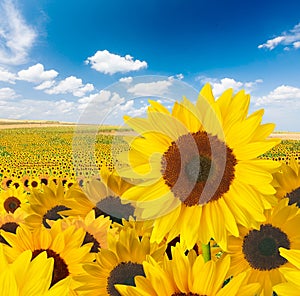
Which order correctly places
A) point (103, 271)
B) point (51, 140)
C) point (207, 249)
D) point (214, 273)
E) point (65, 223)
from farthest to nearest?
point (51, 140), point (65, 223), point (103, 271), point (207, 249), point (214, 273)

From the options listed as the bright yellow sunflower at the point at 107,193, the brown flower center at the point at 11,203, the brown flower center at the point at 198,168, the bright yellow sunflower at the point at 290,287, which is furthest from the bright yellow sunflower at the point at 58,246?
the brown flower center at the point at 11,203

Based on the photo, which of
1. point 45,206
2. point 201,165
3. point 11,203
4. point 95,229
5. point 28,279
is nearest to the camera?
point 28,279

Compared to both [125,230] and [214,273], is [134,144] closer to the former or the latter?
[125,230]

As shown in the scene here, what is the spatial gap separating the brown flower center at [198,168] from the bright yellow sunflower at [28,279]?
0.41m

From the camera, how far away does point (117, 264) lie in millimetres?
1135

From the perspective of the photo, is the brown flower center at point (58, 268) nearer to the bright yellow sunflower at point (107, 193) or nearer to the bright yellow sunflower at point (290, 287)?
the bright yellow sunflower at point (107, 193)

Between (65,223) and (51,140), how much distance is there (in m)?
24.7

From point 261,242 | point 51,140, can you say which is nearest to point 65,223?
point 261,242

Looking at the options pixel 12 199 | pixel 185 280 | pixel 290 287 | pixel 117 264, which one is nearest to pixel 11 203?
pixel 12 199

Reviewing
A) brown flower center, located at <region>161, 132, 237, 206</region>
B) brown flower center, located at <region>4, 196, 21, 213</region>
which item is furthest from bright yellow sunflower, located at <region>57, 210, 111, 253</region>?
brown flower center, located at <region>4, 196, 21, 213</region>

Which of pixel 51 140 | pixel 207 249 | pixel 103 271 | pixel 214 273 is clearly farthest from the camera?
pixel 51 140

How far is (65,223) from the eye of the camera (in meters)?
1.33

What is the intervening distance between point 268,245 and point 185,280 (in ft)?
1.15

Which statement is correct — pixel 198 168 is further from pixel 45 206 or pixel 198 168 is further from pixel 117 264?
pixel 45 206
